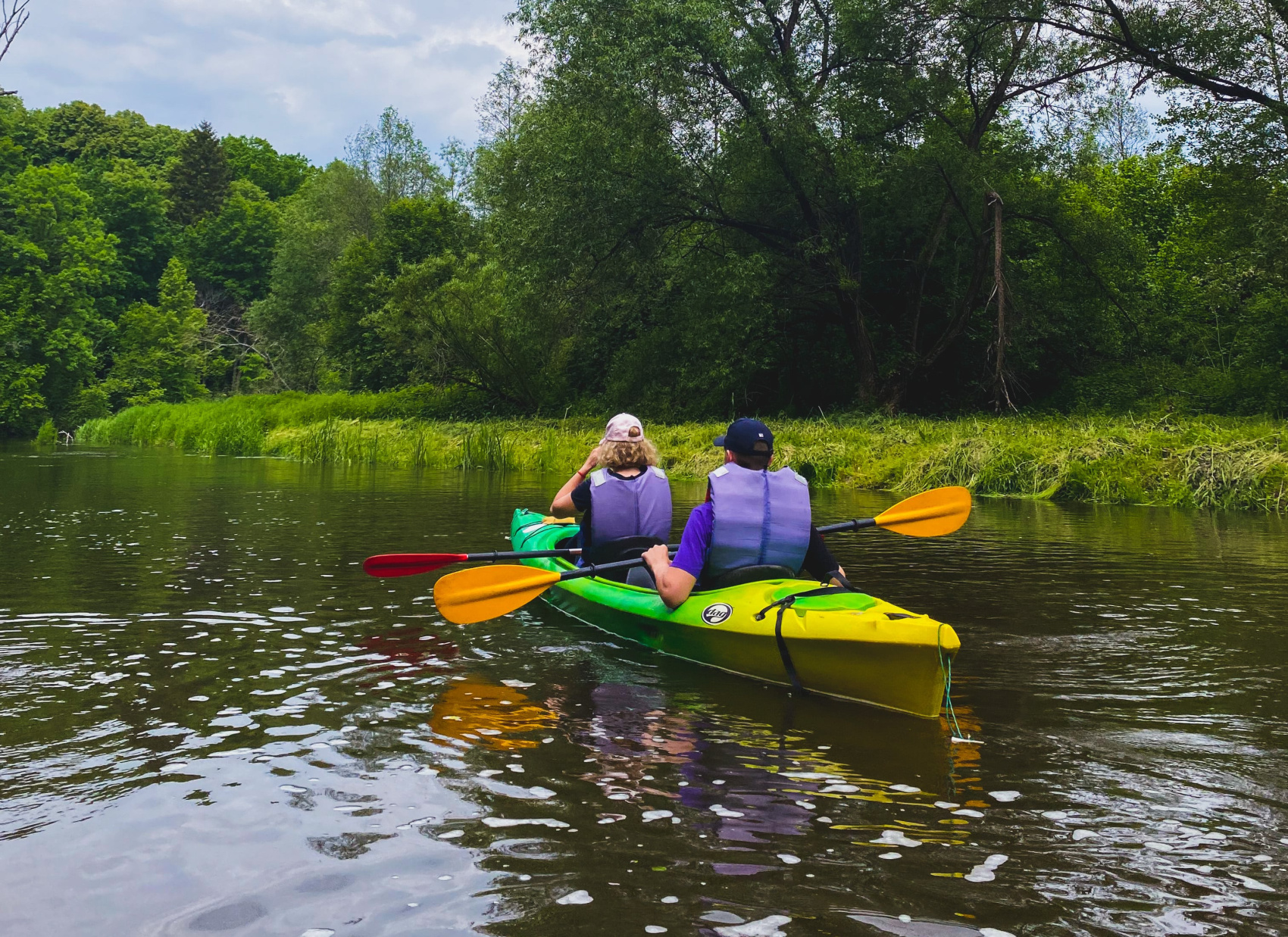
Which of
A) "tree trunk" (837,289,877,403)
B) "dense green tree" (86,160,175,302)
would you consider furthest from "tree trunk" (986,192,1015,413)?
"dense green tree" (86,160,175,302)

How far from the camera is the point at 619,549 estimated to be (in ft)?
21.2

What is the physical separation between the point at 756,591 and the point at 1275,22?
723 inches

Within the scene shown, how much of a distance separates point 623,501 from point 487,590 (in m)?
1.03

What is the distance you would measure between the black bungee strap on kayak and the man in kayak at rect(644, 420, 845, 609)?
42 centimetres

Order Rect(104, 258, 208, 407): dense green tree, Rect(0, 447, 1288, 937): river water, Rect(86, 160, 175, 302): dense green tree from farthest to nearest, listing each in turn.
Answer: Rect(86, 160, 175, 302): dense green tree → Rect(104, 258, 208, 407): dense green tree → Rect(0, 447, 1288, 937): river water

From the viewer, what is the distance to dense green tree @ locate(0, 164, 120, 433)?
37750mm

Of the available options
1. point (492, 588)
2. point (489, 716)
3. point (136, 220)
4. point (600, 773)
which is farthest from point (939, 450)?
point (136, 220)

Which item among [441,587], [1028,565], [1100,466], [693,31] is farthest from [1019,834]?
[693,31]

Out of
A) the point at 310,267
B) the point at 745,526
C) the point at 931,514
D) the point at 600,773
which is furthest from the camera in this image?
the point at 310,267

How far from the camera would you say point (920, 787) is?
11.9 ft

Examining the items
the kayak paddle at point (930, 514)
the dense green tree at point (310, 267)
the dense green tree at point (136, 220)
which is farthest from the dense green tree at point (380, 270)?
the kayak paddle at point (930, 514)

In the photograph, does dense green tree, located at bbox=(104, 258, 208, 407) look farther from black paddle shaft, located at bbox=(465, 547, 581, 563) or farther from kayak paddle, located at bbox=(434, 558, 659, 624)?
kayak paddle, located at bbox=(434, 558, 659, 624)

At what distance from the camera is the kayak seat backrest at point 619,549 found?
6434 millimetres

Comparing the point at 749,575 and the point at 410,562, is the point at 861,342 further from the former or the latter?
the point at 749,575
